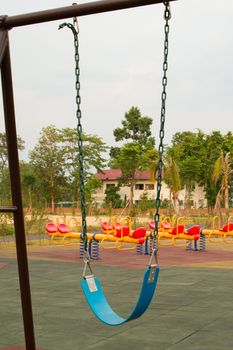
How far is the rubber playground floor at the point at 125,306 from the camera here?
5.97 meters

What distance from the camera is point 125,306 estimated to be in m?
7.96

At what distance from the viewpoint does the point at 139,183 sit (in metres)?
77.2

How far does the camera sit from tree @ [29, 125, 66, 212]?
166 feet

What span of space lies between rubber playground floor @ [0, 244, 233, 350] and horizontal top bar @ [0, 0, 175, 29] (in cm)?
304

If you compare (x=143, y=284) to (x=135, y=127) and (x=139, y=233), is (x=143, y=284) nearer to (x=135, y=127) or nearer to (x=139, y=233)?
(x=139, y=233)

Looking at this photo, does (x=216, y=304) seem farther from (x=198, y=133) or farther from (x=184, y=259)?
(x=198, y=133)

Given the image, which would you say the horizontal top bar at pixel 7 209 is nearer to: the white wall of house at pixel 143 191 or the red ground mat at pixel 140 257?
the red ground mat at pixel 140 257

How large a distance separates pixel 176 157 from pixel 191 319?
4450 cm

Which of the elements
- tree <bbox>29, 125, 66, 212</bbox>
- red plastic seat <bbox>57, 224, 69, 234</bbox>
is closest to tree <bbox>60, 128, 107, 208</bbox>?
tree <bbox>29, 125, 66, 212</bbox>

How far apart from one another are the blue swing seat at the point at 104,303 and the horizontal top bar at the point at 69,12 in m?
1.99

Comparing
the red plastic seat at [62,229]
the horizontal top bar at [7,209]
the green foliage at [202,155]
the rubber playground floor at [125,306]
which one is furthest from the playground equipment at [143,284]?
the green foliage at [202,155]

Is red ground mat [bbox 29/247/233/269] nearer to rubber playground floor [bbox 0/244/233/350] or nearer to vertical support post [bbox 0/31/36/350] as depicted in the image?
rubber playground floor [bbox 0/244/233/350]

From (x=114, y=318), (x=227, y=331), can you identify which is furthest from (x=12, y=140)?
(x=227, y=331)

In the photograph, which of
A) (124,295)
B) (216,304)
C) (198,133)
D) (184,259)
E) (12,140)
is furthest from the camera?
(198,133)
